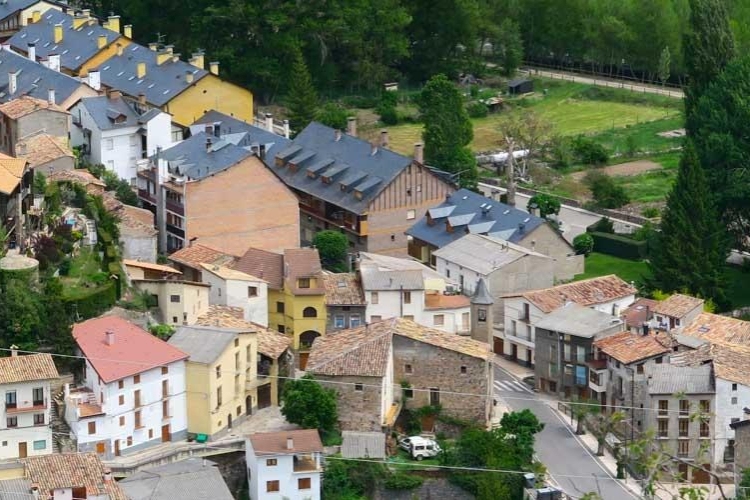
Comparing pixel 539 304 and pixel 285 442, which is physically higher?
pixel 539 304

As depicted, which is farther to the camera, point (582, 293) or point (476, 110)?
point (476, 110)

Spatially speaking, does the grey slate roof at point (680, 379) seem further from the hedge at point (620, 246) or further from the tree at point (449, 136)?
the tree at point (449, 136)

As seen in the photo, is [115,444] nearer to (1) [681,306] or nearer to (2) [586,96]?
(1) [681,306]

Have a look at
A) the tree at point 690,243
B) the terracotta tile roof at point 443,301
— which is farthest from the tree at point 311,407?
the tree at point 690,243

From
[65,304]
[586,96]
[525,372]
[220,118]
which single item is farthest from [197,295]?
[586,96]

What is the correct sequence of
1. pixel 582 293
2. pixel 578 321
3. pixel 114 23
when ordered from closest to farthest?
pixel 578 321 < pixel 582 293 < pixel 114 23

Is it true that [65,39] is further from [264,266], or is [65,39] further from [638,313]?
[638,313]

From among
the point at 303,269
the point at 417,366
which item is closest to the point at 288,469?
the point at 417,366
